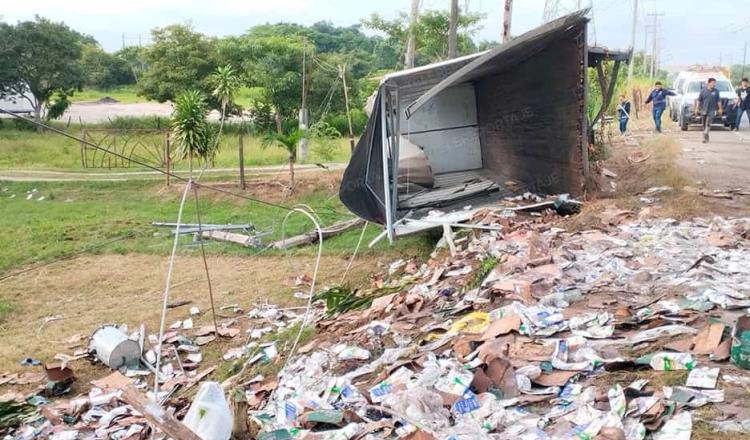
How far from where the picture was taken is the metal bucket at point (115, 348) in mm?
6137

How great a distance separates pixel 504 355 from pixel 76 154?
855 inches

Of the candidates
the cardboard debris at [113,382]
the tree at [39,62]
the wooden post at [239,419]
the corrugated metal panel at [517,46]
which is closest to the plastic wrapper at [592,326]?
the wooden post at [239,419]

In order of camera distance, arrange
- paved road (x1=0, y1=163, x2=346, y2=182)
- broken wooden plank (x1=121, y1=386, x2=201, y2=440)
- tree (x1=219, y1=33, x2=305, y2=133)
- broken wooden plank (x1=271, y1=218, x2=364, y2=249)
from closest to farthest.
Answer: broken wooden plank (x1=121, y1=386, x2=201, y2=440), broken wooden plank (x1=271, y1=218, x2=364, y2=249), paved road (x1=0, y1=163, x2=346, y2=182), tree (x1=219, y1=33, x2=305, y2=133)

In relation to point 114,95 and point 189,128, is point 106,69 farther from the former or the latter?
point 189,128

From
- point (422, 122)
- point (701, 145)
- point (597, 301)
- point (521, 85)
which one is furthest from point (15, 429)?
point (701, 145)

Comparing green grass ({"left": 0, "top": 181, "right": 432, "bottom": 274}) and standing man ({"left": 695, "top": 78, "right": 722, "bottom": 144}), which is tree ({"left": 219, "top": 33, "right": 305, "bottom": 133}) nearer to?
green grass ({"left": 0, "top": 181, "right": 432, "bottom": 274})

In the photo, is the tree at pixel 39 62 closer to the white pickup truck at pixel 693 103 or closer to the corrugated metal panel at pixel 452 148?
the corrugated metal panel at pixel 452 148

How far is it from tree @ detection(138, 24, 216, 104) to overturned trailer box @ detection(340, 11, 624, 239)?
19.1 metres

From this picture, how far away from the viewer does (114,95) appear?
4816 centimetres

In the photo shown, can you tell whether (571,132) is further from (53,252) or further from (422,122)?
(53,252)

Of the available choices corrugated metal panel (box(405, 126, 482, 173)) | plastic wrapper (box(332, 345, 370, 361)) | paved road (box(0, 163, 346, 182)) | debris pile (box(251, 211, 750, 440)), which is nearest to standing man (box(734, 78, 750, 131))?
corrugated metal panel (box(405, 126, 482, 173))

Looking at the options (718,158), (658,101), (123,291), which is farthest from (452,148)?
(658,101)

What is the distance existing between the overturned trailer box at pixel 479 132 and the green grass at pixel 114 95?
3690 cm

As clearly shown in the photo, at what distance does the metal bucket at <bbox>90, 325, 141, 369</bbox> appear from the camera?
20.1ft
